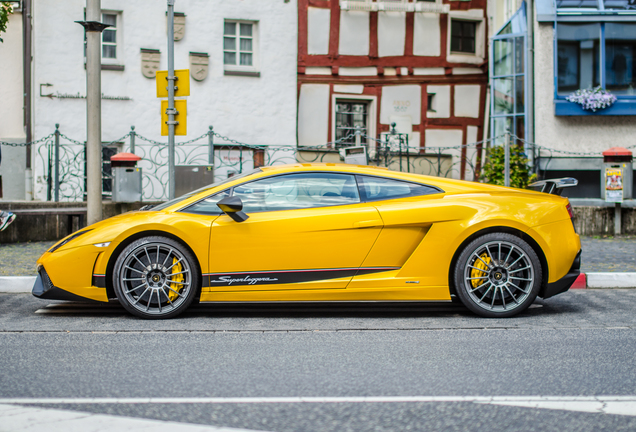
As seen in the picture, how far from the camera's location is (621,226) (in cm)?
1164

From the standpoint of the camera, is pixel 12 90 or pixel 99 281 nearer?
pixel 99 281

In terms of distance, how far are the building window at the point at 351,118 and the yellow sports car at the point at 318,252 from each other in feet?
47.0

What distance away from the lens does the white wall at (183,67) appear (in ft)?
56.0

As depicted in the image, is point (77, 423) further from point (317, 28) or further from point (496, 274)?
point (317, 28)

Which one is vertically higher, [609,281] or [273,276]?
[273,276]

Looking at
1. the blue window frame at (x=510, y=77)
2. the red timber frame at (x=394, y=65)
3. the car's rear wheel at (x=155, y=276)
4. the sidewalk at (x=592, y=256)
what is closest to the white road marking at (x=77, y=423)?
the car's rear wheel at (x=155, y=276)

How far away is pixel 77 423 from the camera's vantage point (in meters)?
3.07

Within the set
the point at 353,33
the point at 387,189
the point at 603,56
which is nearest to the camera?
the point at 387,189

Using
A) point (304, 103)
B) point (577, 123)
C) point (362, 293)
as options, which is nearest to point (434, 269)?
point (362, 293)

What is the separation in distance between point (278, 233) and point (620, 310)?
3.14 metres

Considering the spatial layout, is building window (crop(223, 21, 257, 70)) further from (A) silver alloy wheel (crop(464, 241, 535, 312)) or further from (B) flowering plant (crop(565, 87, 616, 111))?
(A) silver alloy wheel (crop(464, 241, 535, 312))

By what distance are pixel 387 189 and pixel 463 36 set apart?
15.8 m

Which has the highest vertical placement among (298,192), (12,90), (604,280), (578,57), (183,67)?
(183,67)

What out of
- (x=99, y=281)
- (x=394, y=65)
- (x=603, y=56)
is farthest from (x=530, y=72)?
(x=99, y=281)
